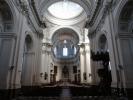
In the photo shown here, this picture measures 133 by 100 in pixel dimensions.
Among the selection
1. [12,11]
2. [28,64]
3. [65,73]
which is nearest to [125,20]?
[12,11]

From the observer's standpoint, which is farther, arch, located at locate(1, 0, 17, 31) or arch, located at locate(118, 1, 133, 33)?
arch, located at locate(118, 1, 133, 33)

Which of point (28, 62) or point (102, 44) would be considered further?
point (102, 44)

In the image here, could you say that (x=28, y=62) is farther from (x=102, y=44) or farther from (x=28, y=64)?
(x=102, y=44)

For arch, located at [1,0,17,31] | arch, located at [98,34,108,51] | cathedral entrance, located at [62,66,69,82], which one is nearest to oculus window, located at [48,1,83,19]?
arch, located at [98,34,108,51]

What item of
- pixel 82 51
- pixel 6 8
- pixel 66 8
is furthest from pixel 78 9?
pixel 6 8

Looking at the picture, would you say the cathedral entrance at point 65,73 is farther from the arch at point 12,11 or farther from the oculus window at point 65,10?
the arch at point 12,11

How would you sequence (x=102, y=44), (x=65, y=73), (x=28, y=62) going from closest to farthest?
(x=28, y=62), (x=102, y=44), (x=65, y=73)

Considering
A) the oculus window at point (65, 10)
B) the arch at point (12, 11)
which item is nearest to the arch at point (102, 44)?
the arch at point (12, 11)

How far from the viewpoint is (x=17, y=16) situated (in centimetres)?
848

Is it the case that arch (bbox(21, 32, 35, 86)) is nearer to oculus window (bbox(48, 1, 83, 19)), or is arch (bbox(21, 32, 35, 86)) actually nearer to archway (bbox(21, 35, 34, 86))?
archway (bbox(21, 35, 34, 86))

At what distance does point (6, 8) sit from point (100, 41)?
8.84 m

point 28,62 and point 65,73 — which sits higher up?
point 28,62

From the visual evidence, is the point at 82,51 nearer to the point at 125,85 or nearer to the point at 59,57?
the point at 59,57

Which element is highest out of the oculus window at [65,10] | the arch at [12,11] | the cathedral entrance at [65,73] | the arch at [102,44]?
the oculus window at [65,10]
